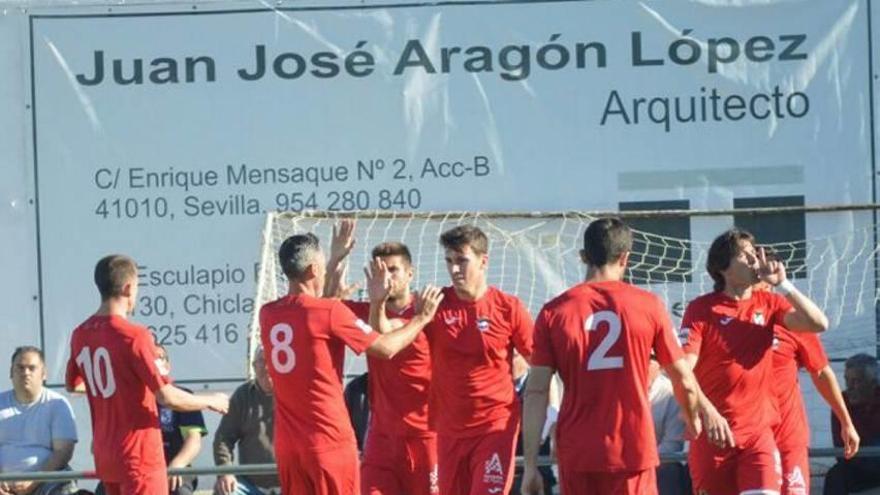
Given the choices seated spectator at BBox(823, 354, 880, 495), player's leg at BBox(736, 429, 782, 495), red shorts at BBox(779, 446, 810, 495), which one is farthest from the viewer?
seated spectator at BBox(823, 354, 880, 495)

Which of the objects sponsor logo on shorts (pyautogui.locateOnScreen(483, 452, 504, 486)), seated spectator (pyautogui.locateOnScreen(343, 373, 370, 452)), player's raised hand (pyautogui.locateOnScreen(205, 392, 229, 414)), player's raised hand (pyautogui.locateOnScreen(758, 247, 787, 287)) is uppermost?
player's raised hand (pyautogui.locateOnScreen(758, 247, 787, 287))

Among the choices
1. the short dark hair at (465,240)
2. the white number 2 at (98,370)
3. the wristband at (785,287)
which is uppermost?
the short dark hair at (465,240)

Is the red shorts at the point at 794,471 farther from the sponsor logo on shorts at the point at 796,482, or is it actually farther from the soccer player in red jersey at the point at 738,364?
the soccer player in red jersey at the point at 738,364

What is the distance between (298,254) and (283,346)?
1.46 feet

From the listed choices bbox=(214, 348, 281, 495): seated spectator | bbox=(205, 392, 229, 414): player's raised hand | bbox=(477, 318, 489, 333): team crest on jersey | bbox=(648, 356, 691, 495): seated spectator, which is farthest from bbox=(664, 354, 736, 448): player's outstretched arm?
→ bbox=(214, 348, 281, 495): seated spectator

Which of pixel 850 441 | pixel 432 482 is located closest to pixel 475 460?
pixel 432 482

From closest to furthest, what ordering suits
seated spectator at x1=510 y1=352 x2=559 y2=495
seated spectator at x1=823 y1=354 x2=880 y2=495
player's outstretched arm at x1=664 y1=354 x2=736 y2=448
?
player's outstretched arm at x1=664 y1=354 x2=736 y2=448 → seated spectator at x1=510 y1=352 x2=559 y2=495 → seated spectator at x1=823 y1=354 x2=880 y2=495

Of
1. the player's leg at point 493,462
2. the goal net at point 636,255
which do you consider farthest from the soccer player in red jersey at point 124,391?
the goal net at point 636,255

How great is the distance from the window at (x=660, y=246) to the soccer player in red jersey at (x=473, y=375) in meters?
2.16

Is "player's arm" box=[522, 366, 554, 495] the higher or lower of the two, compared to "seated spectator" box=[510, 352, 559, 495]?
higher

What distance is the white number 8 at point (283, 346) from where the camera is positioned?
354 inches

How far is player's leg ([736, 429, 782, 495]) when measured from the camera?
916 cm

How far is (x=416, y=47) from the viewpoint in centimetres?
1169

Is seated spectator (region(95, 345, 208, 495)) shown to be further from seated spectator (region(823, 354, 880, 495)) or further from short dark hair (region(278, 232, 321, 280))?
seated spectator (region(823, 354, 880, 495))
